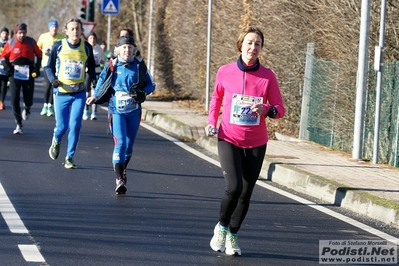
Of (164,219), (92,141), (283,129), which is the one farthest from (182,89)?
(164,219)

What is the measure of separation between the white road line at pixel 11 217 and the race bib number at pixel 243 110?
2057mm

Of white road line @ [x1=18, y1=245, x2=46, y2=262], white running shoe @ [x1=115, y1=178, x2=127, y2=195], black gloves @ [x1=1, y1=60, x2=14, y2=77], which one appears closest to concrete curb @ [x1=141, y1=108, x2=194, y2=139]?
black gloves @ [x1=1, y1=60, x2=14, y2=77]

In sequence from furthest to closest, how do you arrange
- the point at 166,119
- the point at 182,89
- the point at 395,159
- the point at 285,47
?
the point at 182,89 → the point at 166,119 → the point at 285,47 → the point at 395,159

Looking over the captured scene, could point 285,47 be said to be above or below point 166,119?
above

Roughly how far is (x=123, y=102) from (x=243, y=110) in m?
3.17

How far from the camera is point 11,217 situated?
8.91m

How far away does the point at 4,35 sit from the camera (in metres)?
22.9

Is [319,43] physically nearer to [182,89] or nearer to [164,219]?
[164,219]

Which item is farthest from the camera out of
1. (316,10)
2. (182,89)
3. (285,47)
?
(182,89)

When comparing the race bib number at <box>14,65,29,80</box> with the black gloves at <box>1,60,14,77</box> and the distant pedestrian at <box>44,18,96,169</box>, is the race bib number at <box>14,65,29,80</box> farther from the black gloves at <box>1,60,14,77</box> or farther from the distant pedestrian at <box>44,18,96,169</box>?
the distant pedestrian at <box>44,18,96,169</box>

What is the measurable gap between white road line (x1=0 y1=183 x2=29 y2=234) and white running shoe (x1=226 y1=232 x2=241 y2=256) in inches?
68.9

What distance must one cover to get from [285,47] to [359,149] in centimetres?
404

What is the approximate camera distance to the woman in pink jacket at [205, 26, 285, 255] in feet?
25.5

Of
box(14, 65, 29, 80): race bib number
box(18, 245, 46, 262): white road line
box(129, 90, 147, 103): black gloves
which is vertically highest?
box(129, 90, 147, 103): black gloves
